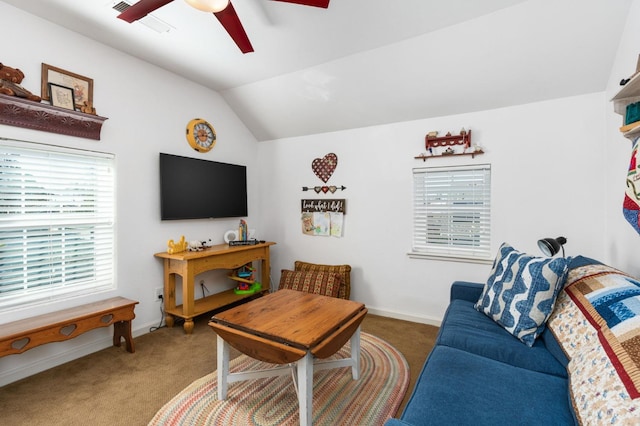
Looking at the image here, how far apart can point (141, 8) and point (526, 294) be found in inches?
106

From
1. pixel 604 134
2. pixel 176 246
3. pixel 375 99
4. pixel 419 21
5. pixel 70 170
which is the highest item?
pixel 419 21

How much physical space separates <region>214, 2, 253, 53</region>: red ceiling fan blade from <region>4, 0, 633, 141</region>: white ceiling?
0.32 metres

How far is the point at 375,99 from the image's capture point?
3066mm

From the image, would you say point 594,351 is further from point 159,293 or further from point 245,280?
point 159,293

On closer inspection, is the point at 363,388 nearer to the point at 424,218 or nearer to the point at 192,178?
the point at 424,218

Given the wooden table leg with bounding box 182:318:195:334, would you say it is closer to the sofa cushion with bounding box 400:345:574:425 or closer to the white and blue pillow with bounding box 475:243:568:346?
the sofa cushion with bounding box 400:345:574:425

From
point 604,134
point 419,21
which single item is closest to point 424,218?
point 604,134

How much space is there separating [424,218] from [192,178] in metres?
2.56

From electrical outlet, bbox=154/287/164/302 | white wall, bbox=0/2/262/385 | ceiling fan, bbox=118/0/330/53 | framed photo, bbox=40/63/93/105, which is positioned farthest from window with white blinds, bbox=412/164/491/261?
framed photo, bbox=40/63/93/105

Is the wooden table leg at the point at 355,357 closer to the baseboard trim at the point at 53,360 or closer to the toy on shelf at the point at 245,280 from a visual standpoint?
the toy on shelf at the point at 245,280

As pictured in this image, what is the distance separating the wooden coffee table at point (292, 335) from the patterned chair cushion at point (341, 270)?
1.08 metres

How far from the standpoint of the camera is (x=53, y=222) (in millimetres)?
2348

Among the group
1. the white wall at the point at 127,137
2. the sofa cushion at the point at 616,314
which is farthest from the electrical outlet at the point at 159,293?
the sofa cushion at the point at 616,314

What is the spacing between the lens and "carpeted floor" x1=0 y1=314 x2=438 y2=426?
1768mm
